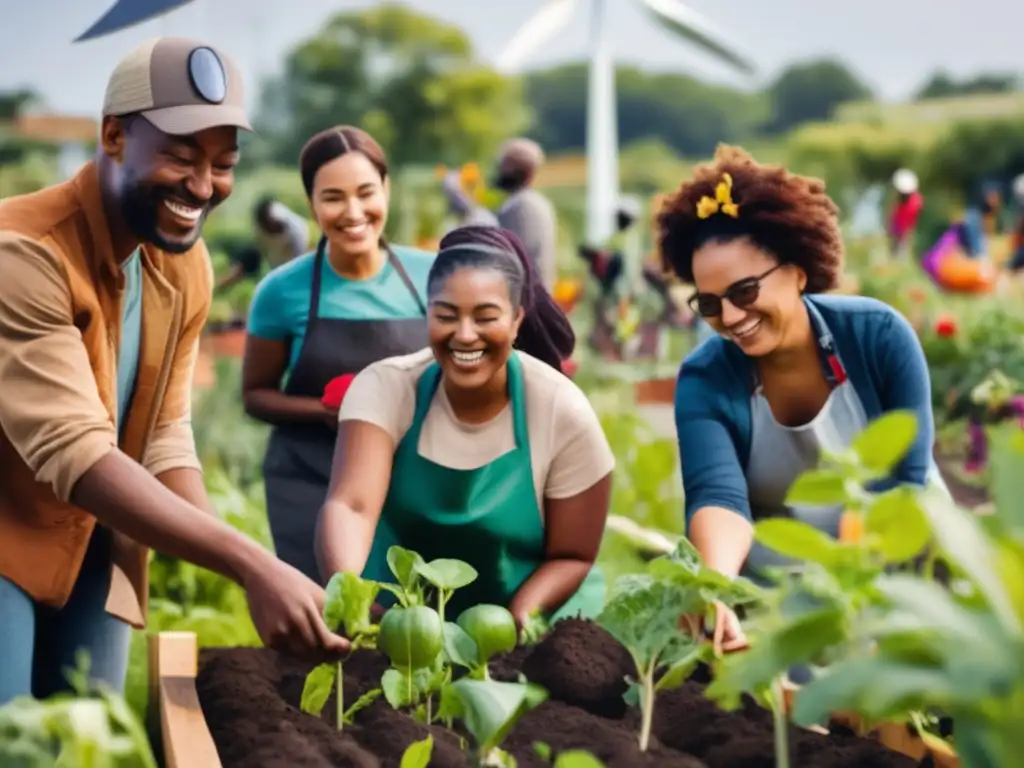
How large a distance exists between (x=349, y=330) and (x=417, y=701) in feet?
4.34

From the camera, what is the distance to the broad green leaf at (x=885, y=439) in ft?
5.15

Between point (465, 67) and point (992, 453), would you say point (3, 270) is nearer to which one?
point (992, 453)

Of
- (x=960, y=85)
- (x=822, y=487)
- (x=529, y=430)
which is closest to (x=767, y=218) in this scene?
(x=529, y=430)

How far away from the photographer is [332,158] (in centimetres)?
364

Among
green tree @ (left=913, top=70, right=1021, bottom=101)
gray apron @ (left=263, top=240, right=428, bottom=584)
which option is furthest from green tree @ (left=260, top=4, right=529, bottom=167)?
gray apron @ (left=263, top=240, right=428, bottom=584)

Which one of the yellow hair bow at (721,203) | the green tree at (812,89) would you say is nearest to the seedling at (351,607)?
the yellow hair bow at (721,203)

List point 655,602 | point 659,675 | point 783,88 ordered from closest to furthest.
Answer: point 655,602 → point 659,675 → point 783,88

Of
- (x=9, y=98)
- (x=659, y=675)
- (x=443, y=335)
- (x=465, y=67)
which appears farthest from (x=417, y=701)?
(x=465, y=67)

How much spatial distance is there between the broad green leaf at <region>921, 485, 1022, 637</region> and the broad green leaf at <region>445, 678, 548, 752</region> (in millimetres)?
647

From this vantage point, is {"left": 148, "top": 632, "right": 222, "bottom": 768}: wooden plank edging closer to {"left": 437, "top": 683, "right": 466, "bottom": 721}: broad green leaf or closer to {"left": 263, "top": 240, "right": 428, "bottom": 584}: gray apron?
{"left": 437, "top": 683, "right": 466, "bottom": 721}: broad green leaf

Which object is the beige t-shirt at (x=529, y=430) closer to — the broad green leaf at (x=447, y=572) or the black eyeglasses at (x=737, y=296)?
the black eyeglasses at (x=737, y=296)

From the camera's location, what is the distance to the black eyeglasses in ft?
9.77

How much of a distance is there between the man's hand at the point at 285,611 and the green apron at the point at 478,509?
2.36ft

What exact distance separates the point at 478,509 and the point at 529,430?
0.52ft
